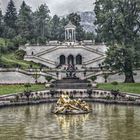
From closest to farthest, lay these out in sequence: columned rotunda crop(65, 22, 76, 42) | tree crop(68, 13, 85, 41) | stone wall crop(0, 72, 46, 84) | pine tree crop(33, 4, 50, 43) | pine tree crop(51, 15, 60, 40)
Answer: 1. stone wall crop(0, 72, 46, 84)
2. columned rotunda crop(65, 22, 76, 42)
3. pine tree crop(33, 4, 50, 43)
4. tree crop(68, 13, 85, 41)
5. pine tree crop(51, 15, 60, 40)

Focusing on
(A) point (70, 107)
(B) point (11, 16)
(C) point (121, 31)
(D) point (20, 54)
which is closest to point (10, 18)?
(B) point (11, 16)

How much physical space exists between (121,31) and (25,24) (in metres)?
68.9

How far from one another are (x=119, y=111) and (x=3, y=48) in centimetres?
7802

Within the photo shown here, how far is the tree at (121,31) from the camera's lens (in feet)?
300

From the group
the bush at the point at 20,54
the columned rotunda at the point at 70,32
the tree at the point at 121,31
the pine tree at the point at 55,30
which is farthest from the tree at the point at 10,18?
the tree at the point at 121,31

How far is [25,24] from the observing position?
158 meters

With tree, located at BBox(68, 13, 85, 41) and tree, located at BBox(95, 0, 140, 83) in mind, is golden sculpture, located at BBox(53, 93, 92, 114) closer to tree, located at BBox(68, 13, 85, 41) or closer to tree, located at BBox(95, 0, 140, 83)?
tree, located at BBox(95, 0, 140, 83)

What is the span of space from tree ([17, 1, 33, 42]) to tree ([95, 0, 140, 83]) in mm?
59045

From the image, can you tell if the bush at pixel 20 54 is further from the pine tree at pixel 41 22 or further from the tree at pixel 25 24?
the pine tree at pixel 41 22

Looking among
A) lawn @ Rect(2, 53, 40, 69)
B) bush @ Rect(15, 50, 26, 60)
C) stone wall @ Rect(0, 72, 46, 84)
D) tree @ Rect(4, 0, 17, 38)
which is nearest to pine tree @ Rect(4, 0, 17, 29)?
tree @ Rect(4, 0, 17, 38)

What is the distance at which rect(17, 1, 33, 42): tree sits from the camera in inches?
6155

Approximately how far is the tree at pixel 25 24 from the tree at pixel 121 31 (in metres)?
59.0

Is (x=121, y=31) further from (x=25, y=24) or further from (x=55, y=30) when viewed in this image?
(x=55, y=30)

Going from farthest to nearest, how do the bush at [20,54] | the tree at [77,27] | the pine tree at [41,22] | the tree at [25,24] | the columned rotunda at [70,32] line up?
the tree at [77,27] → the pine tree at [41,22] → the tree at [25,24] → the columned rotunda at [70,32] → the bush at [20,54]
